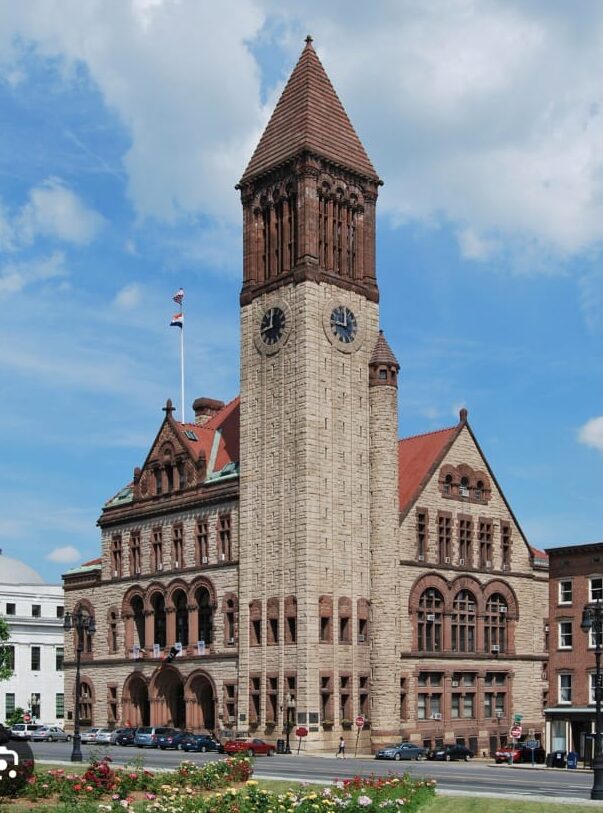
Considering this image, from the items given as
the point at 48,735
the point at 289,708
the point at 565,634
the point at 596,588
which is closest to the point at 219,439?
the point at 289,708

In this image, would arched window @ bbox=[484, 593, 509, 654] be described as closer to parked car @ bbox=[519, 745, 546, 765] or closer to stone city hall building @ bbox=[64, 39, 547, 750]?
stone city hall building @ bbox=[64, 39, 547, 750]

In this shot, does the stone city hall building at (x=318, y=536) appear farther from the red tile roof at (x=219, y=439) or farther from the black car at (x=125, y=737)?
the black car at (x=125, y=737)

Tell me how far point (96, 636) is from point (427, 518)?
94.0ft

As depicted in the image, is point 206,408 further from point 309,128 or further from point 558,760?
point 558,760

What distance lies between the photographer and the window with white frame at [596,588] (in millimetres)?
73812

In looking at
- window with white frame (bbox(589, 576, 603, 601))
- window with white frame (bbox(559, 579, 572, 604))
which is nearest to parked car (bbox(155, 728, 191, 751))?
window with white frame (bbox(559, 579, 572, 604))

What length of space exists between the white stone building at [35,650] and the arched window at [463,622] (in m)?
49.1

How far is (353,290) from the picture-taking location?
86500 mm

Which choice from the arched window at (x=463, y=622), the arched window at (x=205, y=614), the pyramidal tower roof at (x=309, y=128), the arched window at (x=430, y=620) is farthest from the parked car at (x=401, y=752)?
the pyramidal tower roof at (x=309, y=128)

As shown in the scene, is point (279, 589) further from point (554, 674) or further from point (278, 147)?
point (278, 147)

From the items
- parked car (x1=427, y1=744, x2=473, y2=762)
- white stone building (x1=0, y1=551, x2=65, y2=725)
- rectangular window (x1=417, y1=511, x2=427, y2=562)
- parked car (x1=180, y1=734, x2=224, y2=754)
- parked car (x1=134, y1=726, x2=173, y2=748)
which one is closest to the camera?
parked car (x1=427, y1=744, x2=473, y2=762)

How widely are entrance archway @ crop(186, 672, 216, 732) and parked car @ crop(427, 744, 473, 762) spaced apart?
18.6m

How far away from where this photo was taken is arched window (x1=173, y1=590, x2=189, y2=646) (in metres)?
90.6

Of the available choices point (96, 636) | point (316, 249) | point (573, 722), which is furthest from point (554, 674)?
point (96, 636)
